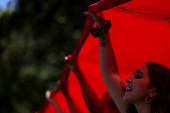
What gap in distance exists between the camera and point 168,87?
1.42m

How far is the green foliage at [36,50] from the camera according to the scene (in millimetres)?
9359

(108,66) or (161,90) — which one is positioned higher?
(108,66)

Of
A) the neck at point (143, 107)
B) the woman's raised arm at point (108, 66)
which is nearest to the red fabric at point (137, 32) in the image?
the woman's raised arm at point (108, 66)

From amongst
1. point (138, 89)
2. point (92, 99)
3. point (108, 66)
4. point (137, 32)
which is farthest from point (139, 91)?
point (92, 99)

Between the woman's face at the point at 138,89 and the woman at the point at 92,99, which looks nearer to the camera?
the woman's face at the point at 138,89

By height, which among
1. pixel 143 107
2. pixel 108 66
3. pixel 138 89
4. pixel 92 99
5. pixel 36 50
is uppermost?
pixel 108 66

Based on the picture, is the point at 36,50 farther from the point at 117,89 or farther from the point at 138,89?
the point at 138,89

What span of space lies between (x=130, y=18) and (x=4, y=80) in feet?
30.7

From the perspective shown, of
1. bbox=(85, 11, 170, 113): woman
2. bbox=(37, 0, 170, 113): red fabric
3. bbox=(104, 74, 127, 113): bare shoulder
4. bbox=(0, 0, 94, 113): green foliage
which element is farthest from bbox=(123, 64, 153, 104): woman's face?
bbox=(0, 0, 94, 113): green foliage

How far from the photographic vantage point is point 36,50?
1003cm

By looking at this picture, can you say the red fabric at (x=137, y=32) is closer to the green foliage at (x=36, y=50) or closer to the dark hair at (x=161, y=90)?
the dark hair at (x=161, y=90)

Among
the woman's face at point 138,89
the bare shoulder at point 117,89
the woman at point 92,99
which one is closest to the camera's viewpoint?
the woman's face at point 138,89

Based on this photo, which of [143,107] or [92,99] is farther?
[92,99]

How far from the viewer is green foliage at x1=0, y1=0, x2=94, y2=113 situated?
9.36 meters
